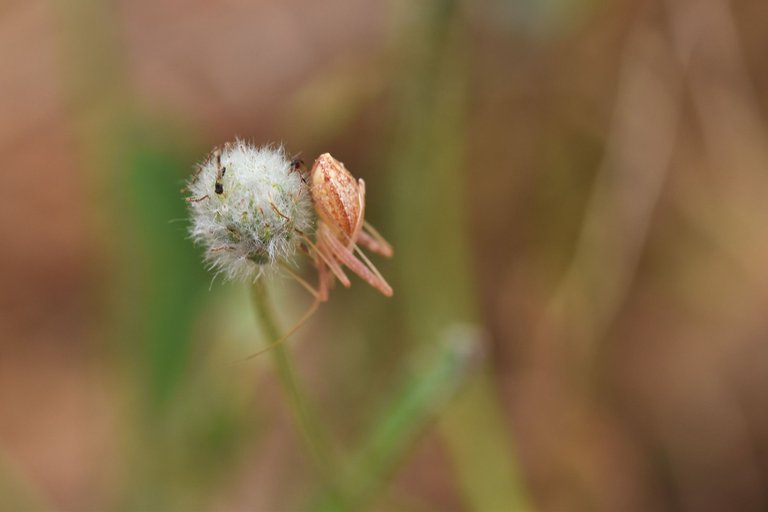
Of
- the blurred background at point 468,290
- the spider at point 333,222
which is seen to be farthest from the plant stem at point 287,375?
the blurred background at point 468,290

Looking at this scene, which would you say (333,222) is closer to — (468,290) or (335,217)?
(335,217)

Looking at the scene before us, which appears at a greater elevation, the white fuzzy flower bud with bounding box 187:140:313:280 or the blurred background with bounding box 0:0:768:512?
the blurred background with bounding box 0:0:768:512

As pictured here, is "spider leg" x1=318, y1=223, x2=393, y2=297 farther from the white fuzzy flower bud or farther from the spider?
the white fuzzy flower bud

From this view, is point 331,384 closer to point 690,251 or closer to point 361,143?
point 361,143

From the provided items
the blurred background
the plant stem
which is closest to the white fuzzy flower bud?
the plant stem

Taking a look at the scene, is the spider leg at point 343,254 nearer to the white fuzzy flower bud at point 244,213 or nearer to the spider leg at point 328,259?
the spider leg at point 328,259

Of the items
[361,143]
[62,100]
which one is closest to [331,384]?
[361,143]
